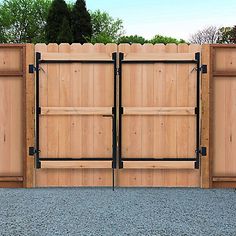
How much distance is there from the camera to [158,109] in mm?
8219

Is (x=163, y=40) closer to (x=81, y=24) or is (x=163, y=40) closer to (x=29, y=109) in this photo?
(x=81, y=24)

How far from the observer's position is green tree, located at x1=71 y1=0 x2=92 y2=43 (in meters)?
46.4

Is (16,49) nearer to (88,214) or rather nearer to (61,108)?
(61,108)

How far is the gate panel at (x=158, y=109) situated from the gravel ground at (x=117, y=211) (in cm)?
60

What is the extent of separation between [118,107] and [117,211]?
2122 mm

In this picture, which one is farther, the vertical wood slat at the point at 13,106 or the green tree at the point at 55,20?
the green tree at the point at 55,20

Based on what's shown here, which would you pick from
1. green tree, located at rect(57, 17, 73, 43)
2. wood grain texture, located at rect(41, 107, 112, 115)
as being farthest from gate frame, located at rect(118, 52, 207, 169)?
green tree, located at rect(57, 17, 73, 43)

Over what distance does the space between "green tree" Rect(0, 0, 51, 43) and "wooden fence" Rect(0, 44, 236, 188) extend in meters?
41.8

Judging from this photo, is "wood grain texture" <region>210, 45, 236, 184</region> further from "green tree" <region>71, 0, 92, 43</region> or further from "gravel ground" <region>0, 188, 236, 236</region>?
"green tree" <region>71, 0, 92, 43</region>

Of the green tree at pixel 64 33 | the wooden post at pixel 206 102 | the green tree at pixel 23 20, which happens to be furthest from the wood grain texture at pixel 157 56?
the green tree at pixel 23 20

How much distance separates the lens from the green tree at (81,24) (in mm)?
46406

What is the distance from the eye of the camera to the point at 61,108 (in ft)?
27.0

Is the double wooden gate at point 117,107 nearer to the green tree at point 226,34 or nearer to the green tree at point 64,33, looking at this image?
the green tree at point 64,33

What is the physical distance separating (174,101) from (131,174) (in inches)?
55.8
